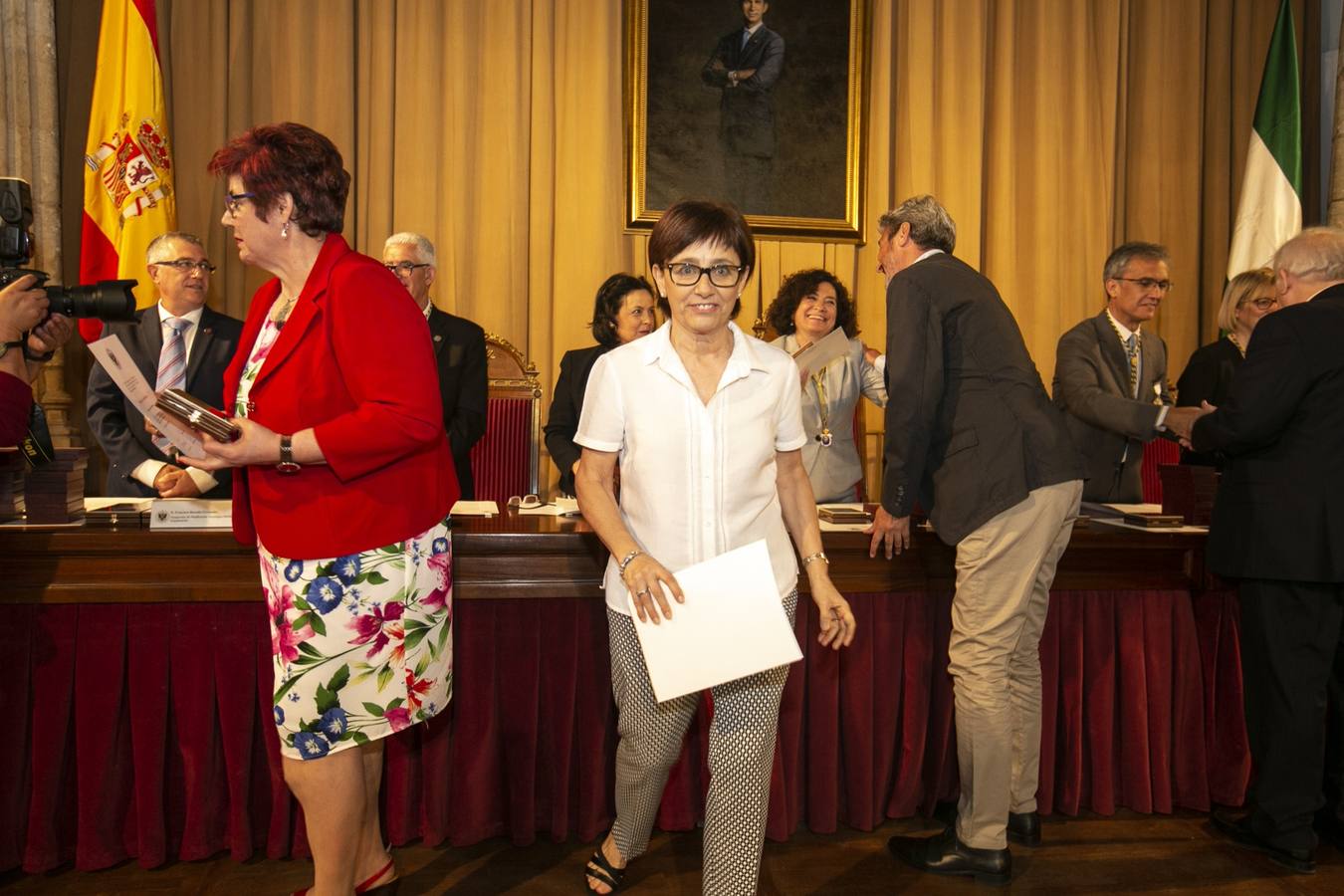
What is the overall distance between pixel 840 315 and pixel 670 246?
2147 millimetres

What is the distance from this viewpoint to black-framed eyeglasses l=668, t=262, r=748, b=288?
1761 millimetres

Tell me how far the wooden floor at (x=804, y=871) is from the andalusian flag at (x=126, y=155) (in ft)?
8.43

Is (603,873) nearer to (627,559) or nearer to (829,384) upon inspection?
(627,559)

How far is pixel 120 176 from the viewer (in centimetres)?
411

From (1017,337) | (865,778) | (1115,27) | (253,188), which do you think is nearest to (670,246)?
(253,188)

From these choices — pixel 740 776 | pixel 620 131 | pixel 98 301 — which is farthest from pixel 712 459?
pixel 620 131

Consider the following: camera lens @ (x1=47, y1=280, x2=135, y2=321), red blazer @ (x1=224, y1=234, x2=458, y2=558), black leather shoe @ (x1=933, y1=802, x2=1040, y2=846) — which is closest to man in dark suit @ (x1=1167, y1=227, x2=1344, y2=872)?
black leather shoe @ (x1=933, y1=802, x2=1040, y2=846)

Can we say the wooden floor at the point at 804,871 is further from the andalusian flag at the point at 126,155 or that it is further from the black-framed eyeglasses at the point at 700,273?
the andalusian flag at the point at 126,155

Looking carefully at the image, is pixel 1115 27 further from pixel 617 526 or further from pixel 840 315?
pixel 617 526

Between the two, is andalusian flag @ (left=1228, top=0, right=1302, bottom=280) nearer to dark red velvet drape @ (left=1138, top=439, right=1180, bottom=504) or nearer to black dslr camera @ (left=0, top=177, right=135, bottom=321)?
dark red velvet drape @ (left=1138, top=439, right=1180, bottom=504)

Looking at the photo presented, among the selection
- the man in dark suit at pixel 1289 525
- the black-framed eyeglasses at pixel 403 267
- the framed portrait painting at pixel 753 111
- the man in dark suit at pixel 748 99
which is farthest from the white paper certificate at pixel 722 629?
the man in dark suit at pixel 748 99

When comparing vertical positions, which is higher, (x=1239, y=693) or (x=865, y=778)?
(x=1239, y=693)

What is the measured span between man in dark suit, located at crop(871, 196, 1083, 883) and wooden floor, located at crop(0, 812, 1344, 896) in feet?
0.57

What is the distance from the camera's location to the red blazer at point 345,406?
67.1 inches
